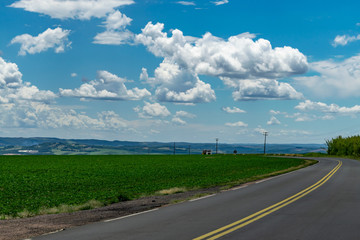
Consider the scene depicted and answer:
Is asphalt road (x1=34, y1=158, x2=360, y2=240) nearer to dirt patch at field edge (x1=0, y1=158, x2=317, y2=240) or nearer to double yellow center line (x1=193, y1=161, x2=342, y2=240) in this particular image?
double yellow center line (x1=193, y1=161, x2=342, y2=240)

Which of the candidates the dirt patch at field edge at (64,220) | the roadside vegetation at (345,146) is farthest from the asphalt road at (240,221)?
the roadside vegetation at (345,146)

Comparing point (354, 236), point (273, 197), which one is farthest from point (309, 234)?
point (273, 197)

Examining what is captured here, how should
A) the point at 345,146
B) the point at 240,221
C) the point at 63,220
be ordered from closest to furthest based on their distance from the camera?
the point at 240,221 < the point at 63,220 < the point at 345,146

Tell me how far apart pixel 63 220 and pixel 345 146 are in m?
139

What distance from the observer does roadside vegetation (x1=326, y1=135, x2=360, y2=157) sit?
128625 millimetres

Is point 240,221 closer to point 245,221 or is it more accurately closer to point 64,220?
point 245,221

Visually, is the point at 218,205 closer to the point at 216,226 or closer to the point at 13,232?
the point at 216,226

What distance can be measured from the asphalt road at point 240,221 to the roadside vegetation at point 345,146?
119 m

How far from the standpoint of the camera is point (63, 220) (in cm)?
1292

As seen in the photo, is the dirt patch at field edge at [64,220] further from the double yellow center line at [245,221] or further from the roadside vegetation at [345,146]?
the roadside vegetation at [345,146]

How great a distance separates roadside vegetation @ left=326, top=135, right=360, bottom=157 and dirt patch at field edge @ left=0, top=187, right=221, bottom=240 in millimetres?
121010

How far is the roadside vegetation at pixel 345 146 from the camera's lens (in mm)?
128625

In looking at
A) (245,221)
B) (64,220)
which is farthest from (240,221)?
(64,220)

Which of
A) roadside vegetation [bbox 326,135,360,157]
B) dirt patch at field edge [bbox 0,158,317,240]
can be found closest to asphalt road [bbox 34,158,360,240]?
dirt patch at field edge [bbox 0,158,317,240]
